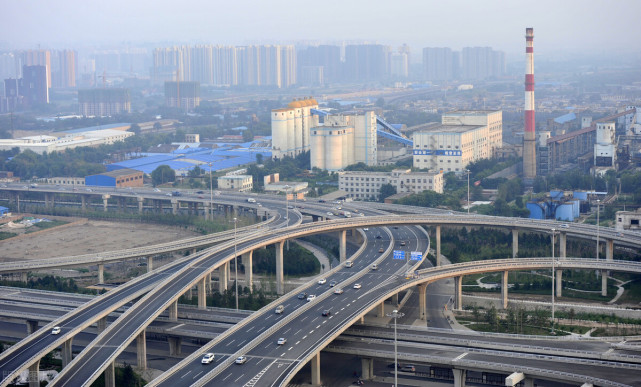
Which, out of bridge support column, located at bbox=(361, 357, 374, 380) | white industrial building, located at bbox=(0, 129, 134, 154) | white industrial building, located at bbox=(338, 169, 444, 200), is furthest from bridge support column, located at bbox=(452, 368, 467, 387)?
white industrial building, located at bbox=(0, 129, 134, 154)

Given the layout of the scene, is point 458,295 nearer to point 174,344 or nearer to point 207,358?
Result: point 174,344

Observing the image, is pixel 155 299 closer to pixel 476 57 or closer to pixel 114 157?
pixel 114 157

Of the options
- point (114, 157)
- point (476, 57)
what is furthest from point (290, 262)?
point (476, 57)

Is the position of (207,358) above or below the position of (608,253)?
below

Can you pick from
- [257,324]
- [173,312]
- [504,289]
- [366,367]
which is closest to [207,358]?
[257,324]

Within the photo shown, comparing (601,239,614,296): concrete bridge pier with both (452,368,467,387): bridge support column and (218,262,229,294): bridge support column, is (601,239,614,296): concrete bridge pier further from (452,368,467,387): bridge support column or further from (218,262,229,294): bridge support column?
(218,262,229,294): bridge support column

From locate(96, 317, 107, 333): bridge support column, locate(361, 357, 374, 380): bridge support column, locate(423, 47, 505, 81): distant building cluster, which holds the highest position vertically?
locate(423, 47, 505, 81): distant building cluster
